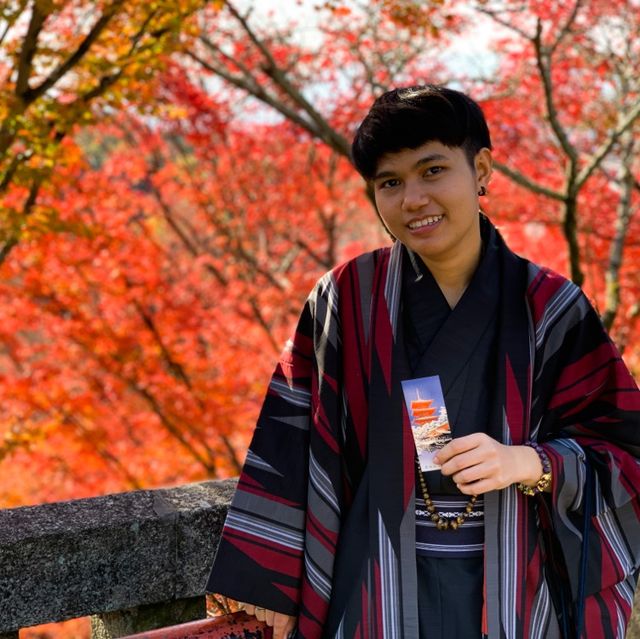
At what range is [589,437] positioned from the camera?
1604mm

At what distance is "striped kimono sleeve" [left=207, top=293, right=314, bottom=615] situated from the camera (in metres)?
1.64

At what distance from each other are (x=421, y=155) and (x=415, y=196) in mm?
85

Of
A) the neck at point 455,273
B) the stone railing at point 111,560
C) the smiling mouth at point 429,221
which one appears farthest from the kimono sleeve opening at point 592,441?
the stone railing at point 111,560

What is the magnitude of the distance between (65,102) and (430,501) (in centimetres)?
349

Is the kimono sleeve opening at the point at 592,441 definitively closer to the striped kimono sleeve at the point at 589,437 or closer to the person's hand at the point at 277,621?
the striped kimono sleeve at the point at 589,437

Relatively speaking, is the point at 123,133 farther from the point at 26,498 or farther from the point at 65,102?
the point at 65,102

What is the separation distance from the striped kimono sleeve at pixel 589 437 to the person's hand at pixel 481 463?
0.45 feet

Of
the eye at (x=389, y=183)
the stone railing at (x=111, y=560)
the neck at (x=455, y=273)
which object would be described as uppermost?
the eye at (x=389, y=183)

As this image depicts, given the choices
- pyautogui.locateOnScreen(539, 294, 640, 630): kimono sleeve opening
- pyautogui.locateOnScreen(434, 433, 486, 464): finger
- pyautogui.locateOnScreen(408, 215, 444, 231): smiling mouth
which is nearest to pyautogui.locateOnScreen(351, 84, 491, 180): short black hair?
pyautogui.locateOnScreen(408, 215, 444, 231): smiling mouth

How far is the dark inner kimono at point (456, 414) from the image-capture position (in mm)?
1539

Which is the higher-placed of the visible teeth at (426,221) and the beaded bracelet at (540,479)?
the visible teeth at (426,221)

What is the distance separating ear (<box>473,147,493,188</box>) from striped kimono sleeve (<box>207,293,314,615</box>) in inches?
21.2

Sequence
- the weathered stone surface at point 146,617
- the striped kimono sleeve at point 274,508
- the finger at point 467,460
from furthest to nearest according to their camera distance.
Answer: the weathered stone surface at point 146,617, the striped kimono sleeve at point 274,508, the finger at point 467,460

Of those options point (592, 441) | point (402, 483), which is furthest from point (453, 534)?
point (592, 441)
